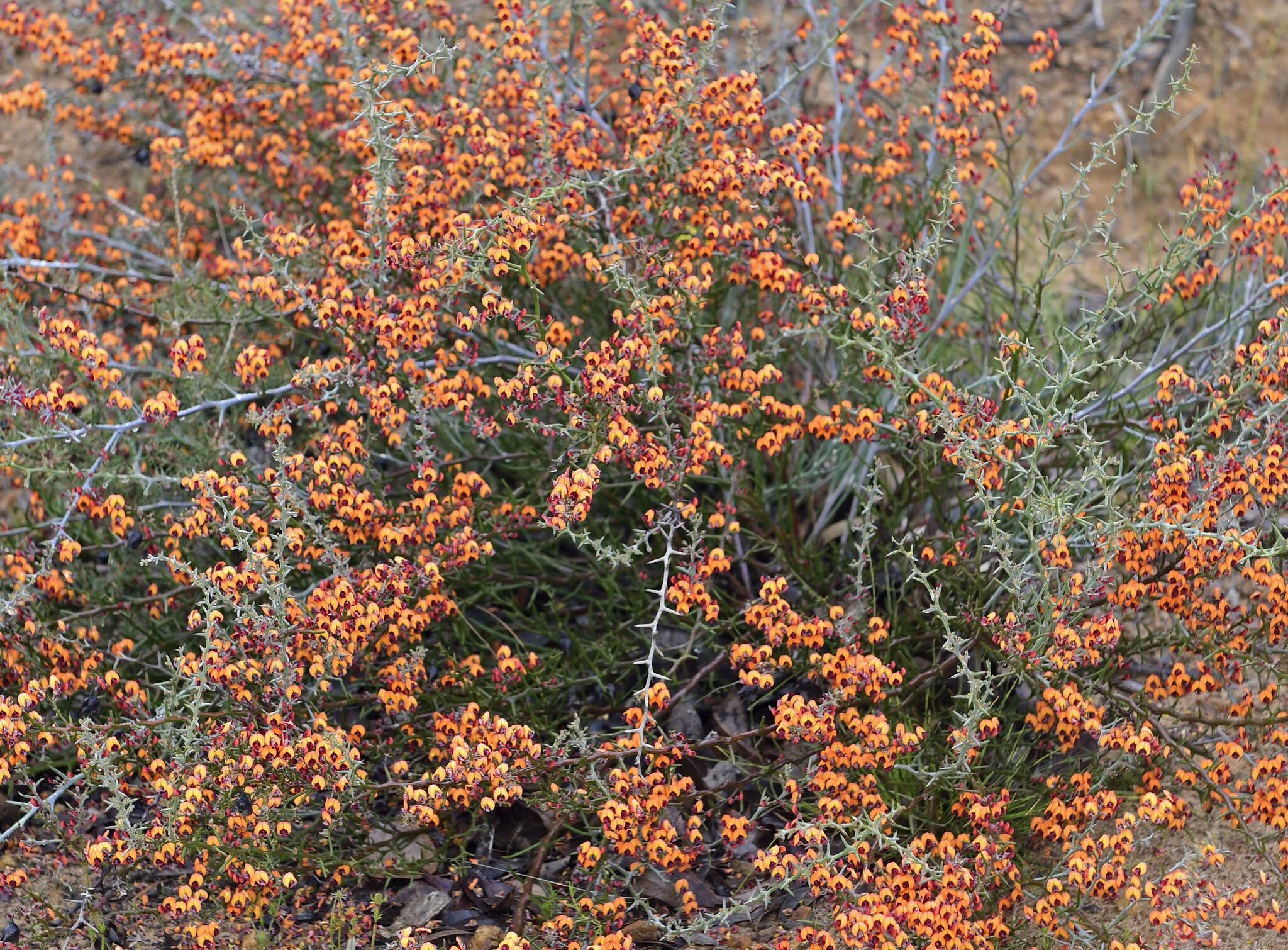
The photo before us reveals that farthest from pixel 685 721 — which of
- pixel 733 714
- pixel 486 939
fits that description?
pixel 486 939

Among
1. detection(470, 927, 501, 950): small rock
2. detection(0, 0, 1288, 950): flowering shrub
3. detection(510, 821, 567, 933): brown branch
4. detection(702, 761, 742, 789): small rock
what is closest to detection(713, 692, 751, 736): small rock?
detection(0, 0, 1288, 950): flowering shrub

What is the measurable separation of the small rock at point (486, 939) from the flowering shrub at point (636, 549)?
0.18 ft

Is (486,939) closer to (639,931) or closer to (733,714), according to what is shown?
(639,931)

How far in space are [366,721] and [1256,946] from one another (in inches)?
119

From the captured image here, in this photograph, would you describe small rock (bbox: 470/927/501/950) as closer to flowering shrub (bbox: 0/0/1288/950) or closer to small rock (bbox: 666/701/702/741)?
flowering shrub (bbox: 0/0/1288/950)

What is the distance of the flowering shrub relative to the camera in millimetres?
3826

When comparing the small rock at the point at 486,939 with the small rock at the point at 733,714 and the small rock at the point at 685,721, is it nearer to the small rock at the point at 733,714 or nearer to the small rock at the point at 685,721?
the small rock at the point at 685,721

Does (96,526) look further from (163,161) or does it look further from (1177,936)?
(1177,936)

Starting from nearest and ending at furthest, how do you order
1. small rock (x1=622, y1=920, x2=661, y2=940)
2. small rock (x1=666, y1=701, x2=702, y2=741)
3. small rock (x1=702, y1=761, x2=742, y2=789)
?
small rock (x1=622, y1=920, x2=661, y2=940) < small rock (x1=702, y1=761, x2=742, y2=789) < small rock (x1=666, y1=701, x2=702, y2=741)

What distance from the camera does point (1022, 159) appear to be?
7348 millimetres

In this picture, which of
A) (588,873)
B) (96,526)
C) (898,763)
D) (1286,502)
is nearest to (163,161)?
(96,526)

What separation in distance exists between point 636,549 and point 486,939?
4.38 feet

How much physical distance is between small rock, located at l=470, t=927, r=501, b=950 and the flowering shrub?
0.18ft

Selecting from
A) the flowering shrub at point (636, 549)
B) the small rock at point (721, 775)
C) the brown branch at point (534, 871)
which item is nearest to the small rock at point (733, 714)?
the flowering shrub at point (636, 549)
